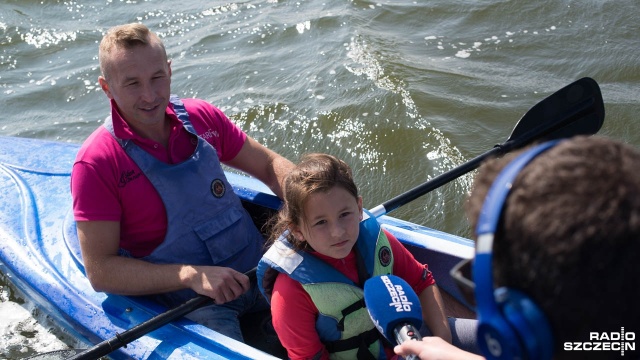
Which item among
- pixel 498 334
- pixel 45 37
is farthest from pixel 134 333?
pixel 45 37

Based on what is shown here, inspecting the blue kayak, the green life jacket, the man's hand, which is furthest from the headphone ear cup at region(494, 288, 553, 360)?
the man's hand

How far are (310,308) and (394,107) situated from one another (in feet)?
10.7

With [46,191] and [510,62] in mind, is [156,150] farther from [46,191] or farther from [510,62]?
[510,62]

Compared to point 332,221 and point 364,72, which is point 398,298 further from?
point 364,72

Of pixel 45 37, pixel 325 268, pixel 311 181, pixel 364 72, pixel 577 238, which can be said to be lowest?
pixel 364 72

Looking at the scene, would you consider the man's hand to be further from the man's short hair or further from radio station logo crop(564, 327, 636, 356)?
radio station logo crop(564, 327, 636, 356)

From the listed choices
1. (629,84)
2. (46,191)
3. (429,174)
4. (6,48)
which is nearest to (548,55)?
(629,84)

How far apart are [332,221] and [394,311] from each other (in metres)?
0.54

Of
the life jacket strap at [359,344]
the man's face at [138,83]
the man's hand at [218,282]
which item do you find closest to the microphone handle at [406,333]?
the life jacket strap at [359,344]

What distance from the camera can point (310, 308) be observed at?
8.02 feet

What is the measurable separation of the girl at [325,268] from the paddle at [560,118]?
772 mm

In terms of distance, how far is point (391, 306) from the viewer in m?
1.86

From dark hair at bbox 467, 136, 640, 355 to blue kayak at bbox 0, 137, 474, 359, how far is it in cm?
159

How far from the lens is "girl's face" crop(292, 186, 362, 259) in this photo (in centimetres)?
233
